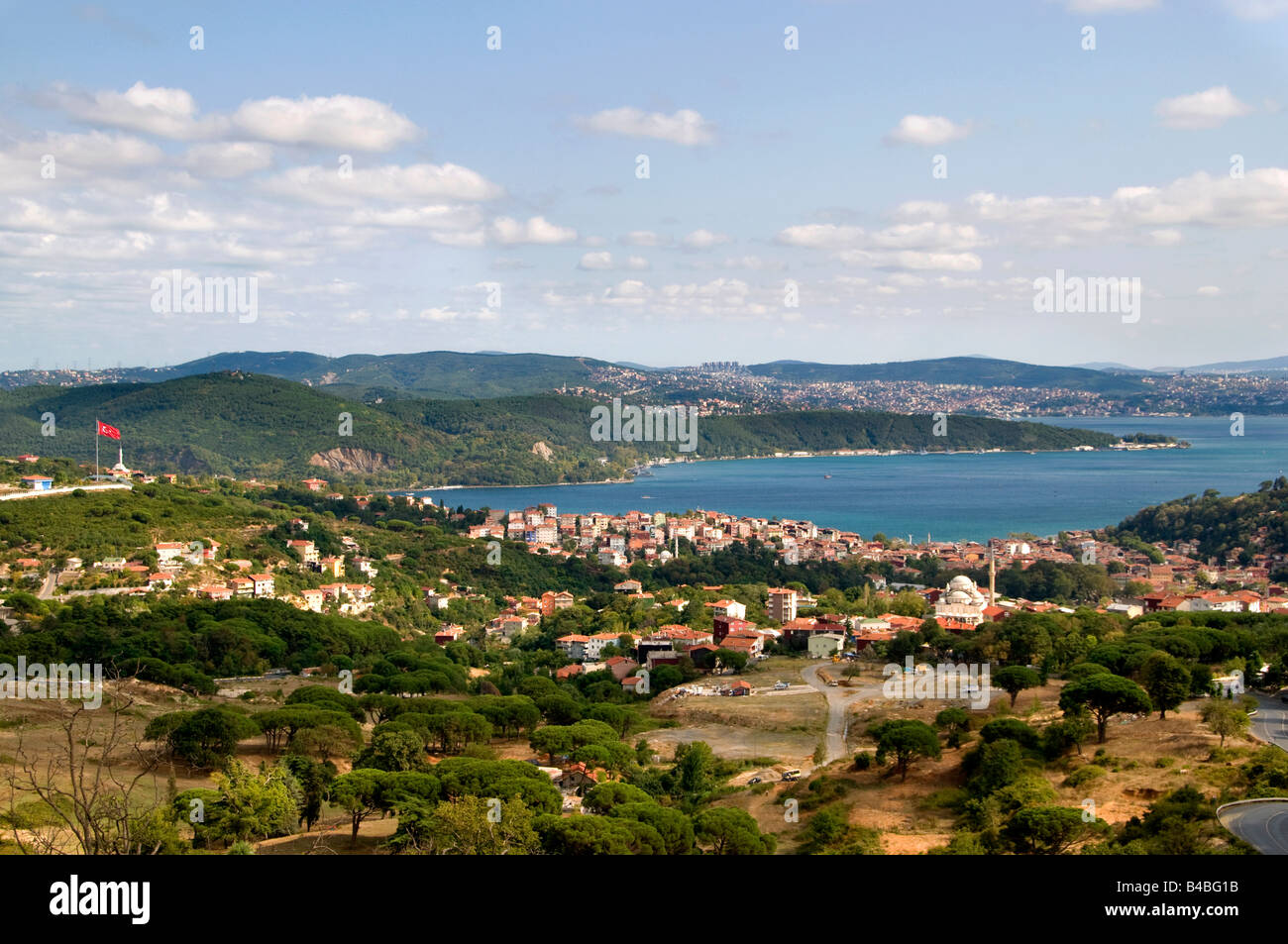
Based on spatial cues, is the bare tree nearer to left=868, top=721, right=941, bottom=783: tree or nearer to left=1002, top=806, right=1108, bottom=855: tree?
left=1002, top=806, right=1108, bottom=855: tree

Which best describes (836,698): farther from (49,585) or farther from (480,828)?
(49,585)

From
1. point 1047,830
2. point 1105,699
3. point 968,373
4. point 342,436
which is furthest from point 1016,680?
point 968,373

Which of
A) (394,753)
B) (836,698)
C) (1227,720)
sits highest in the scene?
(1227,720)
